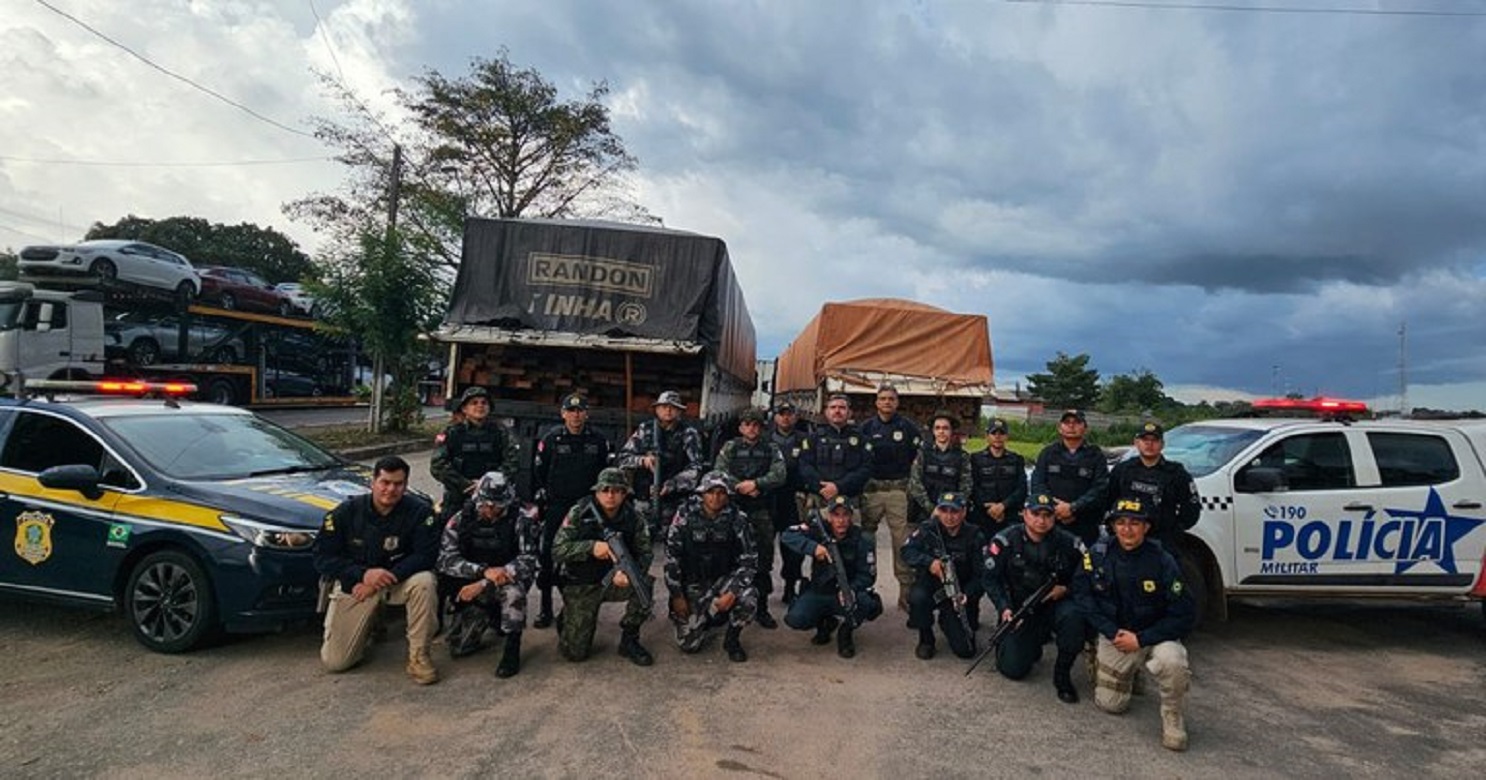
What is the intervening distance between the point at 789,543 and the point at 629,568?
1.17 m

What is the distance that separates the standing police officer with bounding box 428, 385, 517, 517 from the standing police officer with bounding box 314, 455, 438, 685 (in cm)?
95

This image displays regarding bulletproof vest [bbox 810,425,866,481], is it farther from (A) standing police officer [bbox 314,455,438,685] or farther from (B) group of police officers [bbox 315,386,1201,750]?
(A) standing police officer [bbox 314,455,438,685]

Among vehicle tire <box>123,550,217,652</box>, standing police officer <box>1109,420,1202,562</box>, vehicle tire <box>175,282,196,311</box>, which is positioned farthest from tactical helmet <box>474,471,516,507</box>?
vehicle tire <box>175,282,196,311</box>

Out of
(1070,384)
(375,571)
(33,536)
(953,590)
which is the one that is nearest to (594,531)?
(375,571)

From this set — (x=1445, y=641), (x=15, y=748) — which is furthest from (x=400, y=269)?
(x=1445, y=641)

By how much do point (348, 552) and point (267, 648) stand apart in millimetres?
872

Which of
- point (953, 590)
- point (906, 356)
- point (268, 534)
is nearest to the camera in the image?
point (268, 534)

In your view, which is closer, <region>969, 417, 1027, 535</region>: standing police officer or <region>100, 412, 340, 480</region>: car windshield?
<region>100, 412, 340, 480</region>: car windshield

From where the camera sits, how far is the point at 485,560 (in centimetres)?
441

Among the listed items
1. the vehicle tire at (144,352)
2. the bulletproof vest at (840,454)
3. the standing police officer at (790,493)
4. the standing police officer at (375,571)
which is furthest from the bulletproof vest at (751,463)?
the vehicle tire at (144,352)

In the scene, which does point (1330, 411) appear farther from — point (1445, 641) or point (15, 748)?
point (15, 748)

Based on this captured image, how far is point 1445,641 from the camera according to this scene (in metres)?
5.42

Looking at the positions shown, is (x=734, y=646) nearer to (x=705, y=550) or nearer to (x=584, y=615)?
(x=705, y=550)

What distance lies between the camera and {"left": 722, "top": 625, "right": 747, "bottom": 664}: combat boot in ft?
14.8
